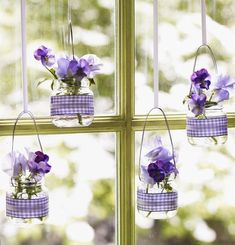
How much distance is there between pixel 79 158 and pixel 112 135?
156 mm

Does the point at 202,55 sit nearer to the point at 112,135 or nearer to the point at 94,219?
the point at 112,135

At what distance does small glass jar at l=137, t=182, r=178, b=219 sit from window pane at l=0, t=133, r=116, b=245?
23 cm

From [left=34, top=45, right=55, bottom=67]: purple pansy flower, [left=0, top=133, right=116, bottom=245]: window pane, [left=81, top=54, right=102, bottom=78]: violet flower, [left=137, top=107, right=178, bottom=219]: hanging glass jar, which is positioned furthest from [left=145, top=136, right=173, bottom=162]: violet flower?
[left=34, top=45, right=55, bottom=67]: purple pansy flower

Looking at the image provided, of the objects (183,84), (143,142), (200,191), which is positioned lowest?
(200,191)

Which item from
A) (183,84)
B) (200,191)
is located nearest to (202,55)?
(183,84)

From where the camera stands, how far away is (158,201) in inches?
89.9

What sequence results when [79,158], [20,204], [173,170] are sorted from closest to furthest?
[20,204]
[173,170]
[79,158]

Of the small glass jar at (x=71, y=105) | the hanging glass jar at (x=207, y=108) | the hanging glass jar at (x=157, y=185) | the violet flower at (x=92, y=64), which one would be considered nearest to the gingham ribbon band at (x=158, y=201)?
the hanging glass jar at (x=157, y=185)

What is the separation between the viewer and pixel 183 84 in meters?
2.60

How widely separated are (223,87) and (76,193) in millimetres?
682

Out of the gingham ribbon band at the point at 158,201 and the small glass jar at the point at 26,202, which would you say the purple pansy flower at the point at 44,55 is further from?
the gingham ribbon band at the point at 158,201

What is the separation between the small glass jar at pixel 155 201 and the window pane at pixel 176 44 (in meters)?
0.37

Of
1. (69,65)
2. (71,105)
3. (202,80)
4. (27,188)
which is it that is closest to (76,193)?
(27,188)

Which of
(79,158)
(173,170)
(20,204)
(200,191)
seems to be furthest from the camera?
(200,191)
